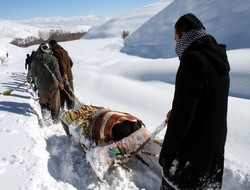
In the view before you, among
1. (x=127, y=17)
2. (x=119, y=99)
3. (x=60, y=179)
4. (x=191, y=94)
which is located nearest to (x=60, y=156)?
(x=60, y=179)

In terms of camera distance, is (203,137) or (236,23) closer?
(203,137)

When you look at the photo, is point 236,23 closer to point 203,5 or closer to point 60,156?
point 203,5

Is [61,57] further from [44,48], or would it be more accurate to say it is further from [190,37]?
[190,37]

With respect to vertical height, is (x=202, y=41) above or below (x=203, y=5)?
below

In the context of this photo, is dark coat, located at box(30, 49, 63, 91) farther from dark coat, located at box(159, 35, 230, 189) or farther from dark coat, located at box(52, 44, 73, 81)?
dark coat, located at box(159, 35, 230, 189)

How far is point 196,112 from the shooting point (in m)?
1.93

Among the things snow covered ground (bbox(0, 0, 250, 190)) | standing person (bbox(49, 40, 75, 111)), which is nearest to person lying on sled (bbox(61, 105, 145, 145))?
snow covered ground (bbox(0, 0, 250, 190))

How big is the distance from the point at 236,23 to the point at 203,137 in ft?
47.0

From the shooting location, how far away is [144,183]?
3422 millimetres

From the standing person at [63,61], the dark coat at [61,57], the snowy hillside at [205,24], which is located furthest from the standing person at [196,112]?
the snowy hillside at [205,24]

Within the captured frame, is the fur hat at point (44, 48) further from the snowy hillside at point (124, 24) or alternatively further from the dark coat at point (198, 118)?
the snowy hillside at point (124, 24)

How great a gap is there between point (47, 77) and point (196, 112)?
4069 millimetres

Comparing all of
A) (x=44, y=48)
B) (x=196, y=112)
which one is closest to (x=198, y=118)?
(x=196, y=112)

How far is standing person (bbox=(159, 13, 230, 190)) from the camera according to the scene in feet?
5.93
